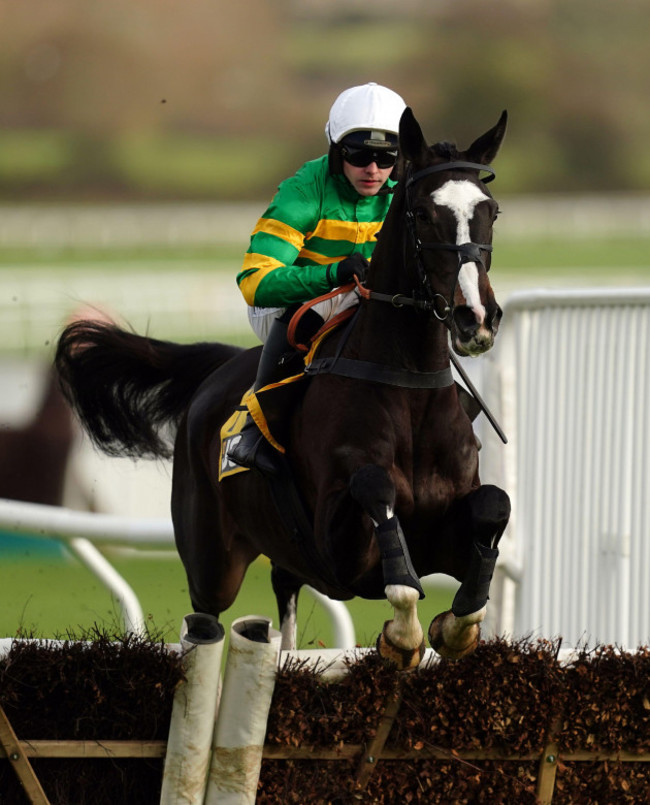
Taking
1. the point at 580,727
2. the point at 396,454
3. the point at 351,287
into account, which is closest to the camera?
the point at 580,727

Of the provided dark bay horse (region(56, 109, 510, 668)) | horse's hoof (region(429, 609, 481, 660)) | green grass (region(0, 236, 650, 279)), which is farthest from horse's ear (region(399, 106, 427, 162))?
green grass (region(0, 236, 650, 279))

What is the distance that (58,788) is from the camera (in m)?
2.93

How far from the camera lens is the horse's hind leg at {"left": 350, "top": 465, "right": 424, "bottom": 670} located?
120 inches

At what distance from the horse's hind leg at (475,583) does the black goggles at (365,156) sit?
1015 millimetres

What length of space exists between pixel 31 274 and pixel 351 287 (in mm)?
19610

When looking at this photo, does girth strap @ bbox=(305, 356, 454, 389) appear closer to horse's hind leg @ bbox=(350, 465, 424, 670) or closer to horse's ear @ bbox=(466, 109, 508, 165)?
horse's hind leg @ bbox=(350, 465, 424, 670)

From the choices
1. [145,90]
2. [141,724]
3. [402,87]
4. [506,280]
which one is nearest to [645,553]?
[141,724]

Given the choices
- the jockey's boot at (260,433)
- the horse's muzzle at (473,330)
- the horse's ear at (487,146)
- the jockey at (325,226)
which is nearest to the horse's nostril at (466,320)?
the horse's muzzle at (473,330)

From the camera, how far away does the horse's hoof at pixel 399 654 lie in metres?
3.06

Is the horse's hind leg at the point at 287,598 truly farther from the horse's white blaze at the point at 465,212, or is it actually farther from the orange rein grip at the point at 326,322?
the horse's white blaze at the point at 465,212

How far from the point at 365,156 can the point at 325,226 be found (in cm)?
24

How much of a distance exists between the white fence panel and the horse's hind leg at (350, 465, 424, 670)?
224 cm

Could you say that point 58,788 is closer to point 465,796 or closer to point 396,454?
point 465,796

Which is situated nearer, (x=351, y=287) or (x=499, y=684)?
(x=499, y=684)
